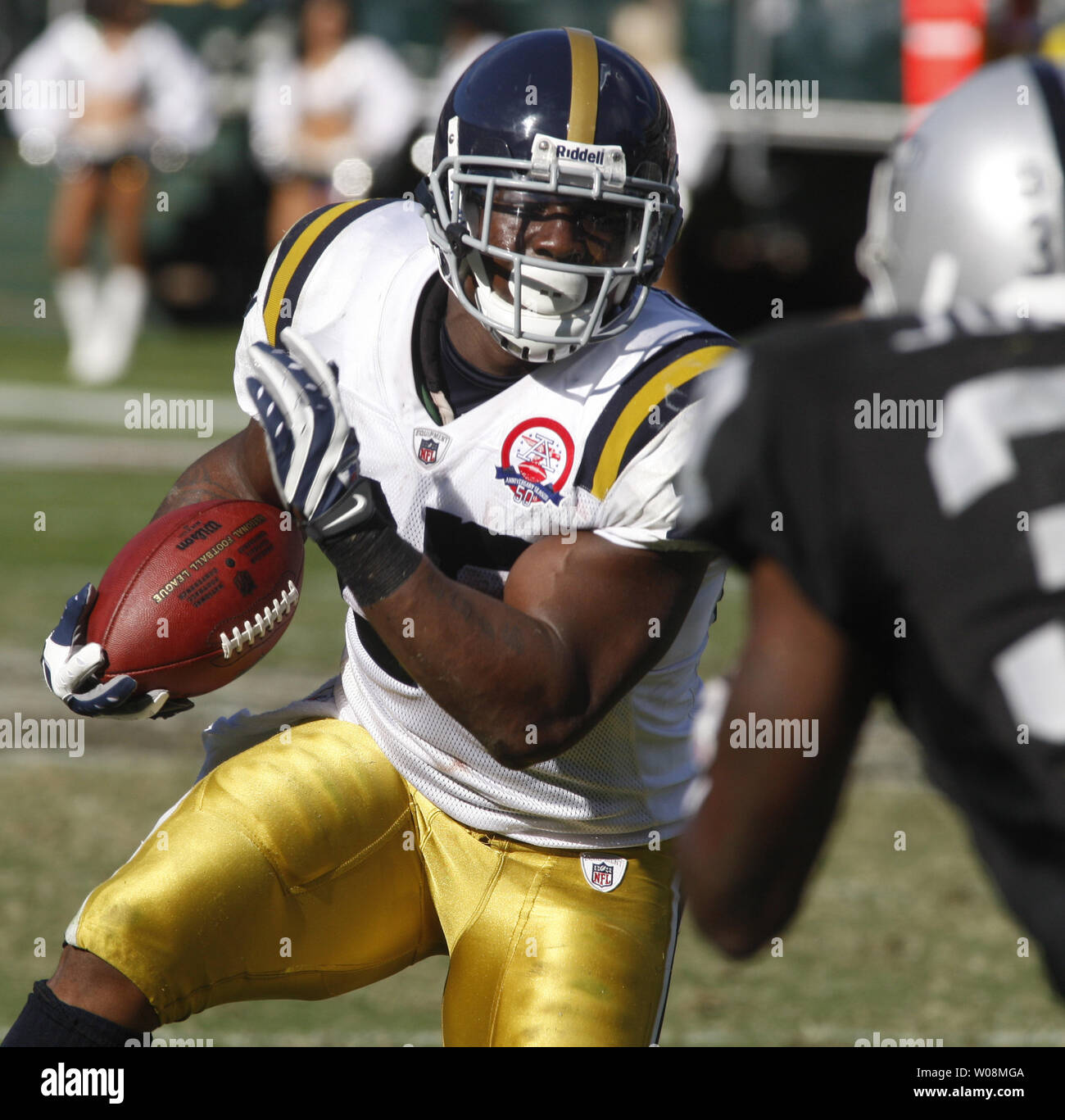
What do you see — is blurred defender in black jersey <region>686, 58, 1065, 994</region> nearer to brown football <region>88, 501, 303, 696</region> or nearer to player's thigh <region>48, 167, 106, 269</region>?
brown football <region>88, 501, 303, 696</region>

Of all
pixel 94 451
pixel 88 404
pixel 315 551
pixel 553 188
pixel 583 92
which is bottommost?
pixel 88 404

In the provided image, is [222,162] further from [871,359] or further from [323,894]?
[871,359]

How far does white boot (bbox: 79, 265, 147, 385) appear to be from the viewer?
1023cm

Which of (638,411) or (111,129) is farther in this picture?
(111,129)

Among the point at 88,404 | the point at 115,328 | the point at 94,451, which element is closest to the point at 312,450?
the point at 94,451

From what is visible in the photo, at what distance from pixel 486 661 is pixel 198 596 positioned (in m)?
0.59

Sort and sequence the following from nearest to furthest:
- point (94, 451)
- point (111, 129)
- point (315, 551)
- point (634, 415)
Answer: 1. point (634, 415)
2. point (315, 551)
3. point (94, 451)
4. point (111, 129)

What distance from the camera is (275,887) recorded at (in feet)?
7.88

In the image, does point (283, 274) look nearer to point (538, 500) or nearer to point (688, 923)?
point (538, 500)

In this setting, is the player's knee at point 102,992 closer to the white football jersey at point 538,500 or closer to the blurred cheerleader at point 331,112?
the white football jersey at point 538,500

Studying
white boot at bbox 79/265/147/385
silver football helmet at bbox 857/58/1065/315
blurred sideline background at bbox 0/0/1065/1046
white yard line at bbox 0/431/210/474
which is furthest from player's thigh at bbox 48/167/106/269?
silver football helmet at bbox 857/58/1065/315

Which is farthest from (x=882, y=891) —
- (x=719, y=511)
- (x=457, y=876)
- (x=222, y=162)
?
(x=222, y=162)

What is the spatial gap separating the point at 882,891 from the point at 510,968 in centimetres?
183

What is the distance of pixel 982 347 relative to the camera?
1433mm
